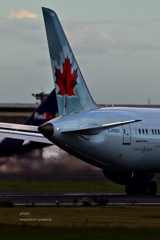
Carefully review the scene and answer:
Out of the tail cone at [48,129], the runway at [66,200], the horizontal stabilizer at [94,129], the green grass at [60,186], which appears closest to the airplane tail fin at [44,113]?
the green grass at [60,186]

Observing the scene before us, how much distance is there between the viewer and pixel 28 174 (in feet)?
124

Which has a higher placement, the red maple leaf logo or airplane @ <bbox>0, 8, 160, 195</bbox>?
the red maple leaf logo

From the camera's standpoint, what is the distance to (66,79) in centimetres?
2798

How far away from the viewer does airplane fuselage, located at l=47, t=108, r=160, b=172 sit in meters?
26.5

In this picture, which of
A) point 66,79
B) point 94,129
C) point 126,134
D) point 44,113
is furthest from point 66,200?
point 44,113

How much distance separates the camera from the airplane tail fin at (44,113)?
1871 inches

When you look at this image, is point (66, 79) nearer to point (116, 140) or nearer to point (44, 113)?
point (116, 140)

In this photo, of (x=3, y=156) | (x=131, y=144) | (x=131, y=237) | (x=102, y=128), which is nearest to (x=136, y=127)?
(x=131, y=144)

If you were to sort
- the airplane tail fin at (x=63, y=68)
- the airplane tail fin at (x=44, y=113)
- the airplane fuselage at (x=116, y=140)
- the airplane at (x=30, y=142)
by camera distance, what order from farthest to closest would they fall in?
the airplane tail fin at (x=44, y=113), the airplane at (x=30, y=142), the airplane tail fin at (x=63, y=68), the airplane fuselage at (x=116, y=140)

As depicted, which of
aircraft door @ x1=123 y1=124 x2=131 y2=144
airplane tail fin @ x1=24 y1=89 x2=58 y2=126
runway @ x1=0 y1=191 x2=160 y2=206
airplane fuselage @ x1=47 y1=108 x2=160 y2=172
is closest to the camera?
runway @ x1=0 y1=191 x2=160 y2=206

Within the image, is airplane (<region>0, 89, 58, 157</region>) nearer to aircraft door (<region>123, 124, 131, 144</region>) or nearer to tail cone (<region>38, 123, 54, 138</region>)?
aircraft door (<region>123, 124, 131, 144</region>)

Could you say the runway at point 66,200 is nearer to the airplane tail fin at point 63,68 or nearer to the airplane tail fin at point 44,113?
the airplane tail fin at point 63,68

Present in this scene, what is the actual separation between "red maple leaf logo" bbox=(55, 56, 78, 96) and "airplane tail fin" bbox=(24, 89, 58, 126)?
760 inches

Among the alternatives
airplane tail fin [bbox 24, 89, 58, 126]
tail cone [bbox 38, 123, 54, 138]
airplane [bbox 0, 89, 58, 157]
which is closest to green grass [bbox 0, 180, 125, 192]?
airplane [bbox 0, 89, 58, 157]
